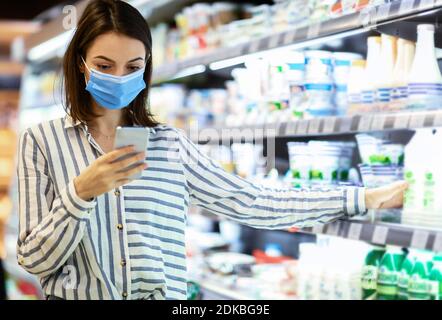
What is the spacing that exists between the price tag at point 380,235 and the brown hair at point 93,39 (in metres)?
0.72

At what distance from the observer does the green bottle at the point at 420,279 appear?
86.0 inches

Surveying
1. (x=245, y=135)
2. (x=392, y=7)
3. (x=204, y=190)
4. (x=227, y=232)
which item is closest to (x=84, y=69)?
(x=204, y=190)

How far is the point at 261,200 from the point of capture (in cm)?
204

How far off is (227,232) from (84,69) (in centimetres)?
223

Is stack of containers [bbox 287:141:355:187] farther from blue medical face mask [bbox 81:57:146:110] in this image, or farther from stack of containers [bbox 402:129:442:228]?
blue medical face mask [bbox 81:57:146:110]

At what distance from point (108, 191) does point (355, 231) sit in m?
0.87

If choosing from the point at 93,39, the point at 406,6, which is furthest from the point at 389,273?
the point at 93,39

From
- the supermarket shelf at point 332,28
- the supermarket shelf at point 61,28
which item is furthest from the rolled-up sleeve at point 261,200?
the supermarket shelf at point 61,28

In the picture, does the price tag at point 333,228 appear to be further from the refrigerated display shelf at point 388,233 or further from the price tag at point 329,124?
the price tag at point 329,124

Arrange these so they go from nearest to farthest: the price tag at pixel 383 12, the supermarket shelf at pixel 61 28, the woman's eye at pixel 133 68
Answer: the woman's eye at pixel 133 68 < the price tag at pixel 383 12 < the supermarket shelf at pixel 61 28

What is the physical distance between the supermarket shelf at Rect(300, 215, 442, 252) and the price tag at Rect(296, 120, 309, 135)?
0.35 m

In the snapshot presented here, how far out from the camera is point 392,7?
2.13 meters

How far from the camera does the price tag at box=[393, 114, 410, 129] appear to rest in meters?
2.08

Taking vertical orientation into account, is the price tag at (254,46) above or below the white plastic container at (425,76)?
above
